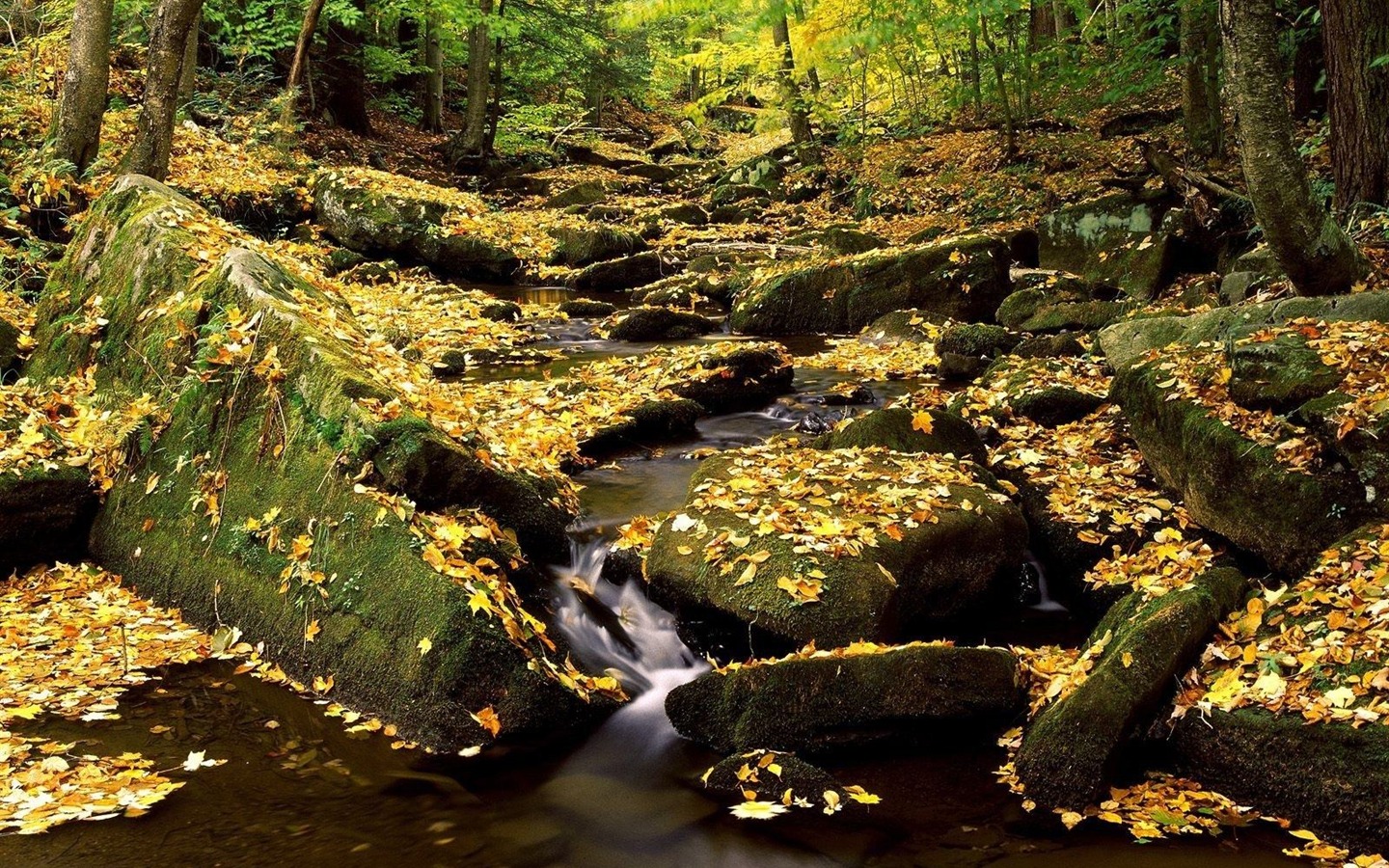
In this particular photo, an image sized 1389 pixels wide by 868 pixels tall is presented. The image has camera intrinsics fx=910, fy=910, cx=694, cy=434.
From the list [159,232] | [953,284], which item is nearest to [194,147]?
[159,232]

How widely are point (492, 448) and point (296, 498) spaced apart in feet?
4.37

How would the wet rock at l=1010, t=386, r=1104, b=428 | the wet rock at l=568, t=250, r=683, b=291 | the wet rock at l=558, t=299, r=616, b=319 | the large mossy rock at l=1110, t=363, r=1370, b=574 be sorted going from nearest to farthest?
the large mossy rock at l=1110, t=363, r=1370, b=574, the wet rock at l=1010, t=386, r=1104, b=428, the wet rock at l=558, t=299, r=616, b=319, the wet rock at l=568, t=250, r=683, b=291

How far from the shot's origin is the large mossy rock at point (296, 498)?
446 cm

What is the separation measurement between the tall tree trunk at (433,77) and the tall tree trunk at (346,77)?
1.69 metres

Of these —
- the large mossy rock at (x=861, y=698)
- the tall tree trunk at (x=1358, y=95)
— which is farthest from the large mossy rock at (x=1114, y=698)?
the tall tree trunk at (x=1358, y=95)

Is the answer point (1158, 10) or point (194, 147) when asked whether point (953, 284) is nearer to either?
point (1158, 10)

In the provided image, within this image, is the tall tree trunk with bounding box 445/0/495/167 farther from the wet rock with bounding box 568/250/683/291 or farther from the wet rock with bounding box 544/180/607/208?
the wet rock with bounding box 568/250/683/291

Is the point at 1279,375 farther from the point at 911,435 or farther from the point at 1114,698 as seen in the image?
the point at 1114,698

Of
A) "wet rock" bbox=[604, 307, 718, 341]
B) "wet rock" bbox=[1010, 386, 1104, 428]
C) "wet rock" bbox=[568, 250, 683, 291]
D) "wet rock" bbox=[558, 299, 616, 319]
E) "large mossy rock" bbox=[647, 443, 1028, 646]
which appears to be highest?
"wet rock" bbox=[568, 250, 683, 291]

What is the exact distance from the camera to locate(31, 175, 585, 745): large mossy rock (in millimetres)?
4465

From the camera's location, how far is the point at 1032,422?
804 cm

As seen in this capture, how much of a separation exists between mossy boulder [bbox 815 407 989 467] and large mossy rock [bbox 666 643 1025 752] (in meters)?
2.77

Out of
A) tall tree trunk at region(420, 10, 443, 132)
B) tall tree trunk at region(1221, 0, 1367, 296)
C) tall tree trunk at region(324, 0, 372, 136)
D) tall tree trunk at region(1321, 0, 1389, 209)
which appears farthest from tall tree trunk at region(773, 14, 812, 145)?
tall tree trunk at region(1221, 0, 1367, 296)

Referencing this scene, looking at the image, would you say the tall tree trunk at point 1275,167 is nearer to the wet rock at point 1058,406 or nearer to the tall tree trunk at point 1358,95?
the wet rock at point 1058,406
